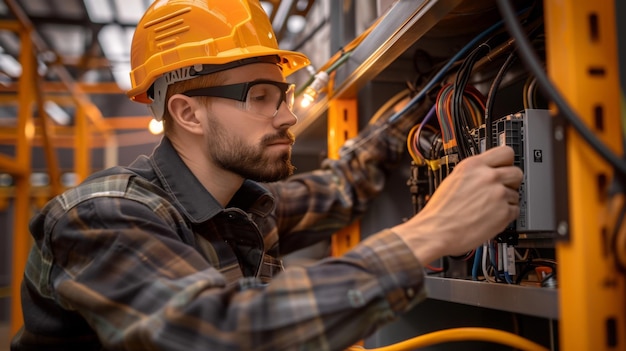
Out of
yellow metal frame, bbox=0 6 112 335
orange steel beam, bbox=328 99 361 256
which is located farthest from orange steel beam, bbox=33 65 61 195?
orange steel beam, bbox=328 99 361 256

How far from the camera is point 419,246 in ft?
2.44

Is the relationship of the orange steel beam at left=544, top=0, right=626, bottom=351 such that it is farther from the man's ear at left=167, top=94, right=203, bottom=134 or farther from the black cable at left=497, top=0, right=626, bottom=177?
the man's ear at left=167, top=94, right=203, bottom=134

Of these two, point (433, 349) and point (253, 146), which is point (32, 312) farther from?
point (433, 349)

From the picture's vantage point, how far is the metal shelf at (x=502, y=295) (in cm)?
66

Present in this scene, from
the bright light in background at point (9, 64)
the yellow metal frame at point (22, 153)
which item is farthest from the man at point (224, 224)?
the bright light in background at point (9, 64)

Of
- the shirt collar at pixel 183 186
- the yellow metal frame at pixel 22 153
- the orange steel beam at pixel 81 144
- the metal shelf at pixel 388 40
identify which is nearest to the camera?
the metal shelf at pixel 388 40

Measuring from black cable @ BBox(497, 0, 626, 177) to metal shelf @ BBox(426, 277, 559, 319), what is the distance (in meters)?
0.20

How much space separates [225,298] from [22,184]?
80.0 inches

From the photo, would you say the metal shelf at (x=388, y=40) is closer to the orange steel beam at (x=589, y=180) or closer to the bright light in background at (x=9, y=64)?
the orange steel beam at (x=589, y=180)

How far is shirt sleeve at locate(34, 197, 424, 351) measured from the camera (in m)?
0.71

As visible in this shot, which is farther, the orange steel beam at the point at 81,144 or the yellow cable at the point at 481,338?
the orange steel beam at the point at 81,144

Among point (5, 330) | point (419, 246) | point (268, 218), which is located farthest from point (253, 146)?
point (5, 330)

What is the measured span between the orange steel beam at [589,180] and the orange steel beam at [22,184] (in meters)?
2.35

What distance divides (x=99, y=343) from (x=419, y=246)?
70 cm
